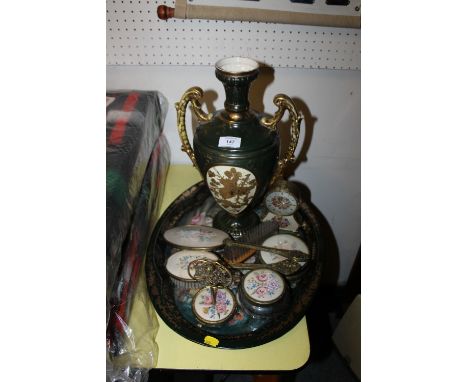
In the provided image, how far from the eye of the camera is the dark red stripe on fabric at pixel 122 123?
2.83 feet

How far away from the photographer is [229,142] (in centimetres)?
73

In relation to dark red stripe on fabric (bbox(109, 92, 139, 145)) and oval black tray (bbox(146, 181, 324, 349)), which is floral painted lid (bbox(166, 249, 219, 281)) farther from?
dark red stripe on fabric (bbox(109, 92, 139, 145))

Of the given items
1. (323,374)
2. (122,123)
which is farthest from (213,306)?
(323,374)

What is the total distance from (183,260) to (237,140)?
28 centimetres

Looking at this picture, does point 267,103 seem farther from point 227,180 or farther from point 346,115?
point 227,180

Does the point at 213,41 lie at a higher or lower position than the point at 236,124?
higher

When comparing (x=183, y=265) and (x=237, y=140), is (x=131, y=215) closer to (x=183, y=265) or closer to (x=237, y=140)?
(x=183, y=265)

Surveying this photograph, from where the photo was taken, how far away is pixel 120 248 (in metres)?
0.72

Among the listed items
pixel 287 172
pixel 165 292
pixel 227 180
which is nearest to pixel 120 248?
pixel 165 292

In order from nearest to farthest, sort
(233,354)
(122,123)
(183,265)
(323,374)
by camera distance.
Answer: (233,354) → (183,265) → (122,123) → (323,374)

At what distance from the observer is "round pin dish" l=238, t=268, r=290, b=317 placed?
2.35 ft

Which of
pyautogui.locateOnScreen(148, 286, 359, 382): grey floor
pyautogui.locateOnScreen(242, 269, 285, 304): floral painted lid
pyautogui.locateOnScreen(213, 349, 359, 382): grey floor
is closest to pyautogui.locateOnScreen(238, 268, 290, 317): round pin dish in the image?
pyautogui.locateOnScreen(242, 269, 285, 304): floral painted lid

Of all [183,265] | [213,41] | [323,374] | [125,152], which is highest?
[213,41]

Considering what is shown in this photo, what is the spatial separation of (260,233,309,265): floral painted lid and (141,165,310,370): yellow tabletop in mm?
161
